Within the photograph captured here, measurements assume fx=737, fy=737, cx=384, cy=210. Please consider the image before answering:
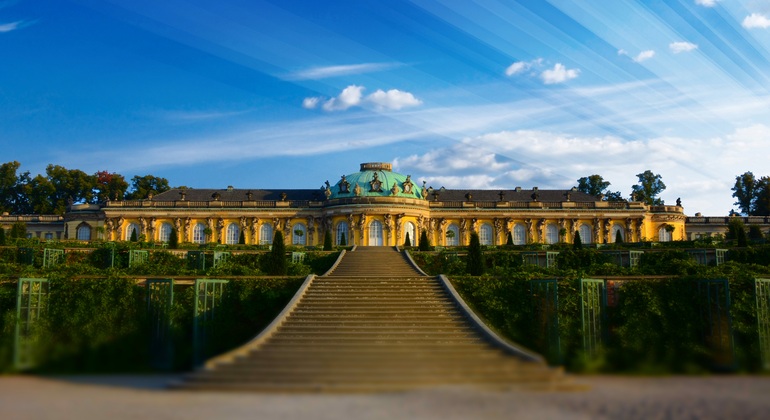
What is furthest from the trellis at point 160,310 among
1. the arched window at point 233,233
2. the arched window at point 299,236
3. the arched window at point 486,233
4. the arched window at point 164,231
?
the arched window at point 486,233

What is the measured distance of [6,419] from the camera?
39.2 ft

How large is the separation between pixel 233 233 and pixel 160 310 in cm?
4628

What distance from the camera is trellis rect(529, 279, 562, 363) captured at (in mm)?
21766

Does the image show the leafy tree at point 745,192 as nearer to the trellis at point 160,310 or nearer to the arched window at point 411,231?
the arched window at point 411,231

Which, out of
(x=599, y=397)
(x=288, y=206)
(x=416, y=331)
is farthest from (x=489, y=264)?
(x=288, y=206)

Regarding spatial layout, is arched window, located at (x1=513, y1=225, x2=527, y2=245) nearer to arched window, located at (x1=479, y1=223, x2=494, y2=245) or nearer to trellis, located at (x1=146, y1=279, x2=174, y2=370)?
arched window, located at (x1=479, y1=223, x2=494, y2=245)

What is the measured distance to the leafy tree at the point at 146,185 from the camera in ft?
262

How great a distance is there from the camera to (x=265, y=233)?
68188 mm

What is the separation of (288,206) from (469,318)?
160 feet

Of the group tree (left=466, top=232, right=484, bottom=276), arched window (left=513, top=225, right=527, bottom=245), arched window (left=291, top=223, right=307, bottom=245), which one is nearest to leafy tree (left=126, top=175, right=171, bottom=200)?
arched window (left=291, top=223, right=307, bottom=245)

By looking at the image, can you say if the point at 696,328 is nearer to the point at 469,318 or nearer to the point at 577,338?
the point at 577,338

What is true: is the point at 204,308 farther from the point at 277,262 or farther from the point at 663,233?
the point at 663,233

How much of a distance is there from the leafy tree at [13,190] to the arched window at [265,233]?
2882cm

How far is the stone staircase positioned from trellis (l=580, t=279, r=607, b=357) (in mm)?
3877
